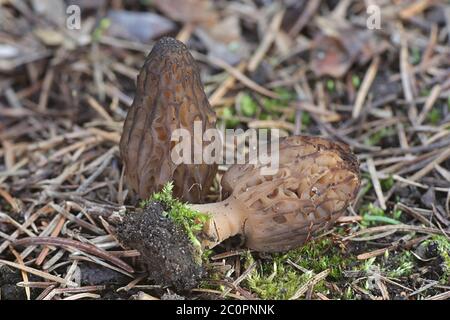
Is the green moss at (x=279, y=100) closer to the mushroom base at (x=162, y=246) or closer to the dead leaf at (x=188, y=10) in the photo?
the dead leaf at (x=188, y=10)

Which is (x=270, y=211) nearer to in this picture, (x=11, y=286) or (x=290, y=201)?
(x=290, y=201)

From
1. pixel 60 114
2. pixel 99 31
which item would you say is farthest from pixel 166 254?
pixel 99 31

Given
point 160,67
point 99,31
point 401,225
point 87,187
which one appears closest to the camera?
point 160,67

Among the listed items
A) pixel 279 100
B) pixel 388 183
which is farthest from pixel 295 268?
pixel 279 100

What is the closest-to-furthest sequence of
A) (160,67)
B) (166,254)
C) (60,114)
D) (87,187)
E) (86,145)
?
(166,254) → (160,67) → (87,187) → (86,145) → (60,114)
